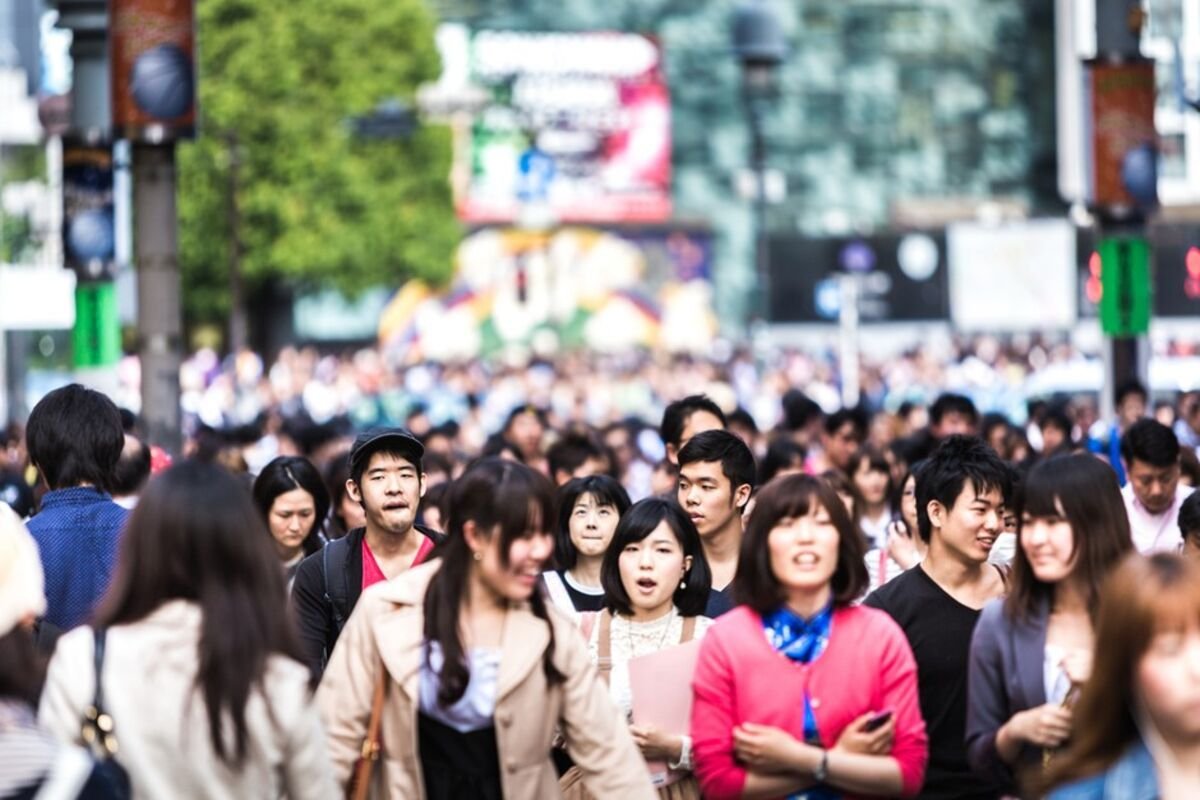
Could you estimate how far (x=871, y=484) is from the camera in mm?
13289

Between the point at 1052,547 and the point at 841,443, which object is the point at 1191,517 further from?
the point at 841,443

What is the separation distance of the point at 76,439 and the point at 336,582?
920mm

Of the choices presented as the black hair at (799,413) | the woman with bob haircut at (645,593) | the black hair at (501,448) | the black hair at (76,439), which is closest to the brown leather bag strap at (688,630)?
the woman with bob haircut at (645,593)

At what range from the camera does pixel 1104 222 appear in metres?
18.8

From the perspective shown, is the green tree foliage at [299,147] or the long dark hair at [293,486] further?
the green tree foliage at [299,147]

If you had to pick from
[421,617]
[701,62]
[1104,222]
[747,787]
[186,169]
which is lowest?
[747,787]

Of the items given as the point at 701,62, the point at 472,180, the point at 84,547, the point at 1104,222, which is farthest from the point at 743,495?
the point at 701,62

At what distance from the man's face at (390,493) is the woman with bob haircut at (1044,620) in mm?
2479

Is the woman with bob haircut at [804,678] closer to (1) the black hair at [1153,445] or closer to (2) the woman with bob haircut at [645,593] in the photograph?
(2) the woman with bob haircut at [645,593]

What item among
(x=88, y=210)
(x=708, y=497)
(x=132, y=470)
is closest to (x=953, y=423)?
(x=88, y=210)

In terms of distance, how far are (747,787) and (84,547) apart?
8.57 ft

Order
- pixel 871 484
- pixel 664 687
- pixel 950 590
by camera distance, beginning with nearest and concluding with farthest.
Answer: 1. pixel 664 687
2. pixel 950 590
3. pixel 871 484

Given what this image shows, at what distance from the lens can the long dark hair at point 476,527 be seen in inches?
239

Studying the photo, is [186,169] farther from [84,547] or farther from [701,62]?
[84,547]
